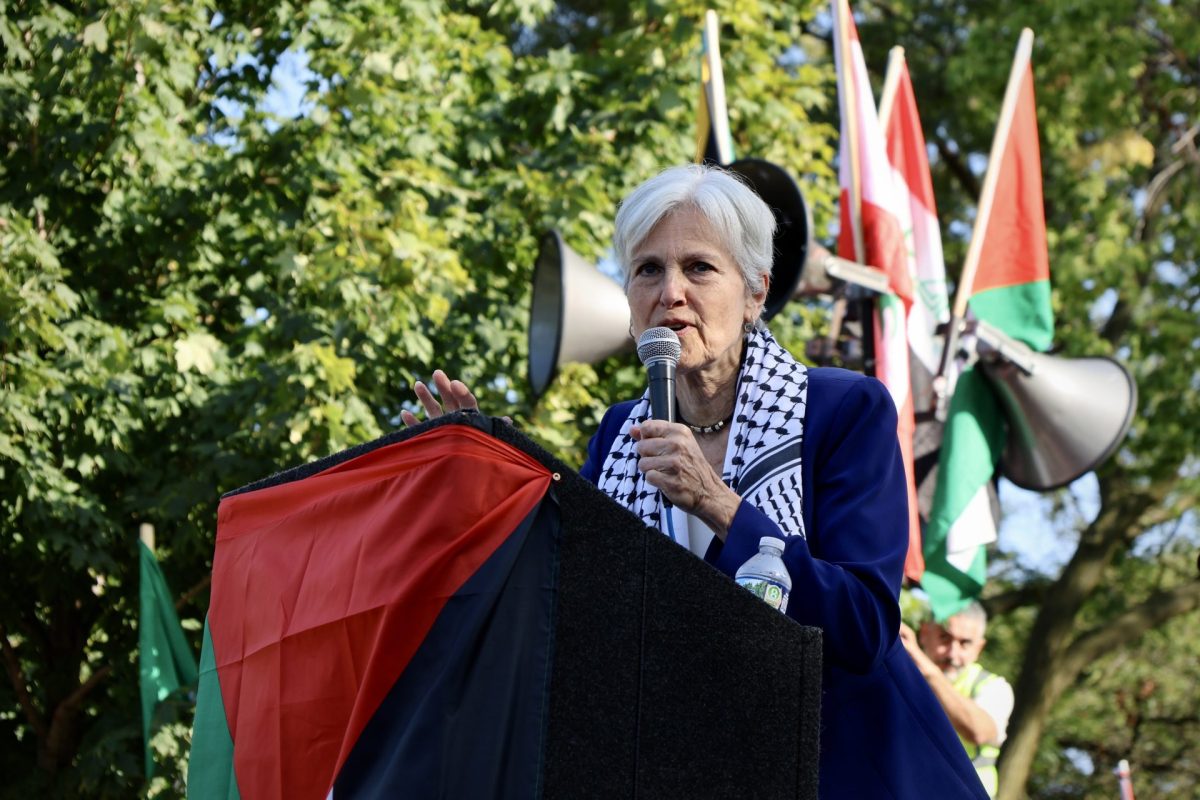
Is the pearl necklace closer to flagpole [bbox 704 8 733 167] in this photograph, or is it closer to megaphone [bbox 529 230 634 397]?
megaphone [bbox 529 230 634 397]

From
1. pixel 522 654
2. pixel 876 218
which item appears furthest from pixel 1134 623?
pixel 522 654

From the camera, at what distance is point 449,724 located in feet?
6.15

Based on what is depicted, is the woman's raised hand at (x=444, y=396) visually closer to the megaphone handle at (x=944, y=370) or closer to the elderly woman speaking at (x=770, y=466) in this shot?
the elderly woman speaking at (x=770, y=466)

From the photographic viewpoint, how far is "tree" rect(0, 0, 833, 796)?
27.7 ft

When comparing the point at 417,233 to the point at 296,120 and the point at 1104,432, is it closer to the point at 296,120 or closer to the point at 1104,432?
the point at 296,120

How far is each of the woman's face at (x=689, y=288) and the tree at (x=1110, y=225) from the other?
1196 cm

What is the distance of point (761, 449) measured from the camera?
2688 mm

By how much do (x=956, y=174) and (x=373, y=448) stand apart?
54.8ft

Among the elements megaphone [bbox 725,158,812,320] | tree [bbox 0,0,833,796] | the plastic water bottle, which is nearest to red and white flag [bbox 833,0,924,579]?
megaphone [bbox 725,158,812,320]

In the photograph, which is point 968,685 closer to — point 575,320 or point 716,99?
point 575,320

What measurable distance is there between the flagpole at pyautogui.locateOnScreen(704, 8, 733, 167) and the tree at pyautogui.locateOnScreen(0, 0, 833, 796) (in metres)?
1.24

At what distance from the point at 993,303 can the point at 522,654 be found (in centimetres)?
799

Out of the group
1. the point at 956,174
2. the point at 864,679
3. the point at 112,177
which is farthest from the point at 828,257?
the point at 956,174

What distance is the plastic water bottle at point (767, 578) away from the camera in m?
2.23
